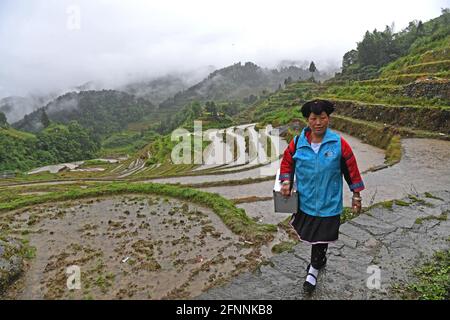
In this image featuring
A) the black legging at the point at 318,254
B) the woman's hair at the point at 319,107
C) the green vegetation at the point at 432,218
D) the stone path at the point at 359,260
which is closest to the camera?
the woman's hair at the point at 319,107

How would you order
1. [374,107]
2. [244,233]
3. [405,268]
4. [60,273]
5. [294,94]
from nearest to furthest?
[405,268] < [60,273] < [244,233] < [374,107] < [294,94]

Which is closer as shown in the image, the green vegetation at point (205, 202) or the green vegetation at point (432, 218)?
the green vegetation at point (432, 218)

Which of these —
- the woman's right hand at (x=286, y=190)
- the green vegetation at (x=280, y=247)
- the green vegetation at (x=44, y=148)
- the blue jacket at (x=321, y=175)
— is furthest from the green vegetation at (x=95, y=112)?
the blue jacket at (x=321, y=175)

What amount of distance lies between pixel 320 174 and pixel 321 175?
1 cm

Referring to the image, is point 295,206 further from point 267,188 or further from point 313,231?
point 267,188

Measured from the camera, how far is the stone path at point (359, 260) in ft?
10.8

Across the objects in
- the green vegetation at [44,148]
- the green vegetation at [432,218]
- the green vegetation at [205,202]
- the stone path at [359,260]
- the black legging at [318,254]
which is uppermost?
the black legging at [318,254]

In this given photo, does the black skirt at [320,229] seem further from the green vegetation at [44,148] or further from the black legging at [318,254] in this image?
the green vegetation at [44,148]

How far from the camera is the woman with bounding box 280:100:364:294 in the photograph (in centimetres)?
285

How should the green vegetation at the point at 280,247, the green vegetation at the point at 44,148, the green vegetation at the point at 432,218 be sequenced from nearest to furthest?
the green vegetation at the point at 280,247 → the green vegetation at the point at 432,218 → the green vegetation at the point at 44,148

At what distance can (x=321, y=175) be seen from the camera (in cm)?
287

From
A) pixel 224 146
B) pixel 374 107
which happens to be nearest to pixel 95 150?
pixel 224 146
